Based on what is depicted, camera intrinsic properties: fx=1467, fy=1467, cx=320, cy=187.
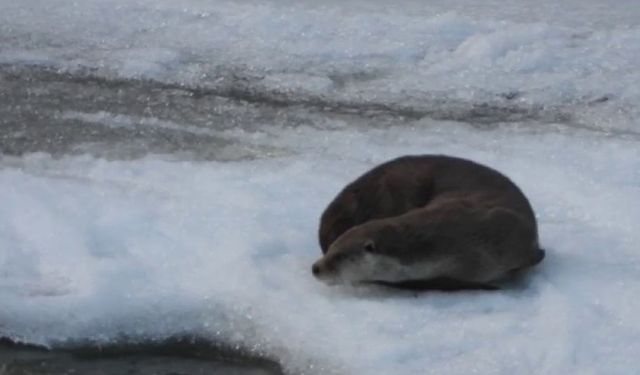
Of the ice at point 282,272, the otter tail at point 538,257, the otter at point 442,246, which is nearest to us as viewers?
the ice at point 282,272

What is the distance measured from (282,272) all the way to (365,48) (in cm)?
433

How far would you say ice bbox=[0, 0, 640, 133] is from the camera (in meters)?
8.72

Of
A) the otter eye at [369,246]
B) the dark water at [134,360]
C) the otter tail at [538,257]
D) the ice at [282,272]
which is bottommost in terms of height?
the dark water at [134,360]

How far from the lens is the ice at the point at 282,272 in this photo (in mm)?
4891

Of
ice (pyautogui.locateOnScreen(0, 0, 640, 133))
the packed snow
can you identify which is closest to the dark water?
the packed snow

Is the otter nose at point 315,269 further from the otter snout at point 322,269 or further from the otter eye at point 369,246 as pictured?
the otter eye at point 369,246

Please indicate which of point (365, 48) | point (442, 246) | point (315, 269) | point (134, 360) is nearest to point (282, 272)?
point (315, 269)

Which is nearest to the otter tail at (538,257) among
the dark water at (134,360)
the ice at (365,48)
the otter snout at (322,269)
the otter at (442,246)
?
the otter at (442,246)

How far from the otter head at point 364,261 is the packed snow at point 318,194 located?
66 mm

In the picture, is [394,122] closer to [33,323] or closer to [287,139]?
[287,139]

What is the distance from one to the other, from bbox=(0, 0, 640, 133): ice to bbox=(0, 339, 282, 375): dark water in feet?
11.8

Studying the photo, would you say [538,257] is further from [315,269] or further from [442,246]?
[315,269]

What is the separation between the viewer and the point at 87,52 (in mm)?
9859

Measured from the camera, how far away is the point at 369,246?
212 inches
